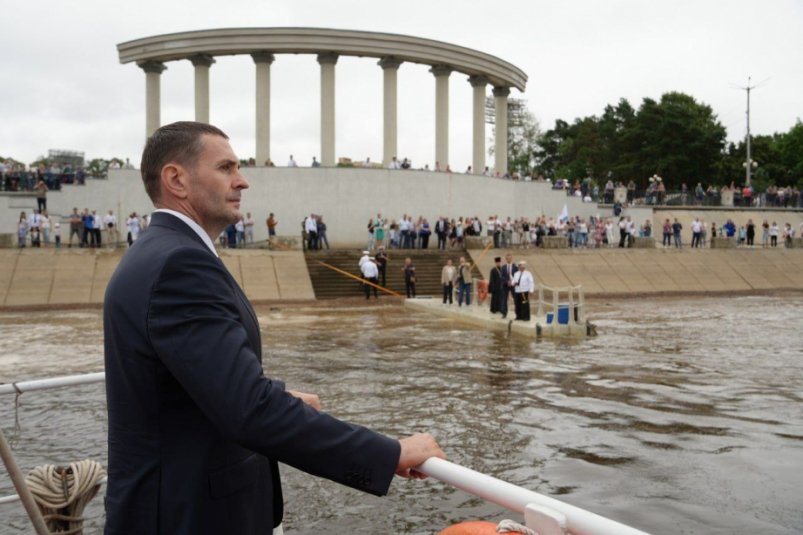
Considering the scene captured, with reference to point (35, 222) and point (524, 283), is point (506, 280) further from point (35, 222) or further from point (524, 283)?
point (35, 222)

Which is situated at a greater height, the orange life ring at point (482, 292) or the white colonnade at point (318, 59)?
the white colonnade at point (318, 59)

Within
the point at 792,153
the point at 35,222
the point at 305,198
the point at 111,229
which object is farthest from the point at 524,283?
the point at 792,153

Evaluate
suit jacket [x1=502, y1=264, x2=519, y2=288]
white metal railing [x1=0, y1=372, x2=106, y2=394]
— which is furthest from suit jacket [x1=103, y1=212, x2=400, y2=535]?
suit jacket [x1=502, y1=264, x2=519, y2=288]

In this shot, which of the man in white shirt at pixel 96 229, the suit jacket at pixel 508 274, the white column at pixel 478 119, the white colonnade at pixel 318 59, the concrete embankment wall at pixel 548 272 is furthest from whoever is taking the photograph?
the white column at pixel 478 119

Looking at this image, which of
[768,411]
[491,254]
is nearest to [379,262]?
[491,254]

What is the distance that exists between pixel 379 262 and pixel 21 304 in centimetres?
1401

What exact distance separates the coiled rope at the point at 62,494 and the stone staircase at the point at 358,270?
2962 cm

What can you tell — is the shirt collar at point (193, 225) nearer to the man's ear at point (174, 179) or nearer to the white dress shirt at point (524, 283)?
the man's ear at point (174, 179)

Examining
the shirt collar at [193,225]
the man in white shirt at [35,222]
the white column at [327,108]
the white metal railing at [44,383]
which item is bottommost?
the white metal railing at [44,383]

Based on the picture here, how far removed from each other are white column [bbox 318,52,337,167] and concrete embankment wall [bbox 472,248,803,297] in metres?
10.4

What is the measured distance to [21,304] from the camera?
29.9 metres

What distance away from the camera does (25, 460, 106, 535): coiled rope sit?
11.7ft

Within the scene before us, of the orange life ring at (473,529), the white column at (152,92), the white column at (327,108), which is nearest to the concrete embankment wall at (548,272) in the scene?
the white column at (327,108)

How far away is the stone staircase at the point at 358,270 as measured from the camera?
34.5m
